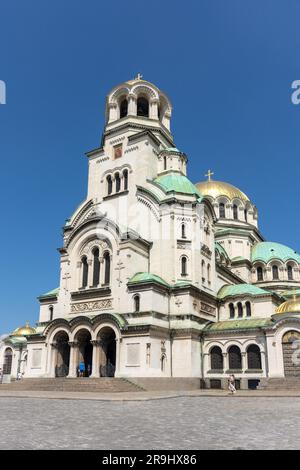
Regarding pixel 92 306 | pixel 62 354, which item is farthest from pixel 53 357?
pixel 92 306

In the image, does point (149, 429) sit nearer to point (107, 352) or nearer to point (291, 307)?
point (107, 352)

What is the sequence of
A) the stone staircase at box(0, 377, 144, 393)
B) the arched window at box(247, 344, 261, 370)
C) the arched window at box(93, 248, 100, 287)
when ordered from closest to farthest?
the stone staircase at box(0, 377, 144, 393)
the arched window at box(247, 344, 261, 370)
the arched window at box(93, 248, 100, 287)

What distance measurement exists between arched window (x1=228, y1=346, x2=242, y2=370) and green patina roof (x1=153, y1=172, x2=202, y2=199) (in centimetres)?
1392

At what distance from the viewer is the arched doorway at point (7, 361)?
4941cm

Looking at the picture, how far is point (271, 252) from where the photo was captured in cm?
5106

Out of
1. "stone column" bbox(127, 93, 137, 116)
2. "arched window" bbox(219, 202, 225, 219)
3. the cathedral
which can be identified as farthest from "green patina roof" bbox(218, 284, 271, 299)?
"stone column" bbox(127, 93, 137, 116)

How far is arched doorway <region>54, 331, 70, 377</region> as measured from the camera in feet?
116

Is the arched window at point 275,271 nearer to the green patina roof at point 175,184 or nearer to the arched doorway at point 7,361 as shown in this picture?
the green patina roof at point 175,184

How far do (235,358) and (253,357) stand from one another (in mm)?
1548

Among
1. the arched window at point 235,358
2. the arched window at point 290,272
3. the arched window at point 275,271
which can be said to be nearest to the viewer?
the arched window at point 235,358

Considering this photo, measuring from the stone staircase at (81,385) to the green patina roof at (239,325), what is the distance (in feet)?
29.2

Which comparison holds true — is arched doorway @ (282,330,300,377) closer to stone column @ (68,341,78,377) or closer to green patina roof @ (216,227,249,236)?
stone column @ (68,341,78,377)

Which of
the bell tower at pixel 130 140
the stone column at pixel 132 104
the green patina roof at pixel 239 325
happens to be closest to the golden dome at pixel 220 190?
the bell tower at pixel 130 140
